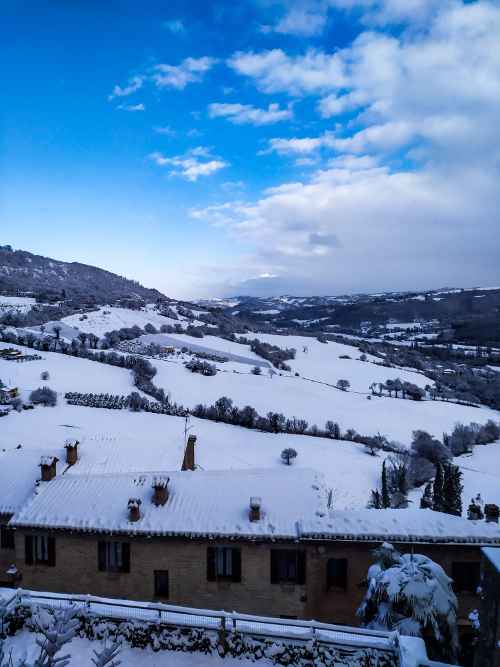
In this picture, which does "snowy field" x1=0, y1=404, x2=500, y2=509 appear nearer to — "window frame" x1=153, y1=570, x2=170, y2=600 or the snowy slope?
the snowy slope

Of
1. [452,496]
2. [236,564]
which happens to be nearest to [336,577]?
[236,564]

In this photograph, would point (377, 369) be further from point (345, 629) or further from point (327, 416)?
point (345, 629)

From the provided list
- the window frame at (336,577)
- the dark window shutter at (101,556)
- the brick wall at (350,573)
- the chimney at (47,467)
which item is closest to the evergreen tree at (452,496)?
the brick wall at (350,573)

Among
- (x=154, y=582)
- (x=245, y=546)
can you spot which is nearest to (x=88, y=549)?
(x=154, y=582)

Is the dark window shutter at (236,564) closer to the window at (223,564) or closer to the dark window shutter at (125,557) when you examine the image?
the window at (223,564)

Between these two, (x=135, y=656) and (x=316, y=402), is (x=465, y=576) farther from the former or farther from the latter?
(x=316, y=402)
